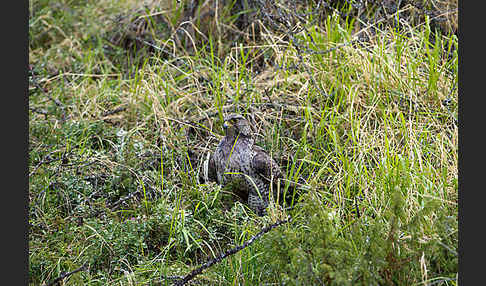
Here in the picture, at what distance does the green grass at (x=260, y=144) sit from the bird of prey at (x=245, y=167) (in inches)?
4.5

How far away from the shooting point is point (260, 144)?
4625 millimetres

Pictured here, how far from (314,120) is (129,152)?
57.5 inches

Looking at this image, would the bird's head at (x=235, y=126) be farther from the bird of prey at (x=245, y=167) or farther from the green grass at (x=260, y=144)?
the green grass at (x=260, y=144)

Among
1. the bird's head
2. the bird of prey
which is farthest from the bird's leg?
the bird's head

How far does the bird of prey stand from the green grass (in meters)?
0.11

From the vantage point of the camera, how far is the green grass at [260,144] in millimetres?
2906

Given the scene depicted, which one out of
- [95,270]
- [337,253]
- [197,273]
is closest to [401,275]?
[337,253]

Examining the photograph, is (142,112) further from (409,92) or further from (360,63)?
(409,92)

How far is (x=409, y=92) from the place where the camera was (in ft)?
14.6

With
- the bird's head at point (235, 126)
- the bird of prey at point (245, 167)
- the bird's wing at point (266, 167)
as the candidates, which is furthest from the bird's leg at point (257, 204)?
the bird's head at point (235, 126)

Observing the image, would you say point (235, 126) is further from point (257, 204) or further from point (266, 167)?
point (257, 204)

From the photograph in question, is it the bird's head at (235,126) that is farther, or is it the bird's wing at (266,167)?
the bird's head at (235,126)

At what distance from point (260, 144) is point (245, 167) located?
21.5 inches

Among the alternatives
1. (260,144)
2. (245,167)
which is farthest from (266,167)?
(260,144)
